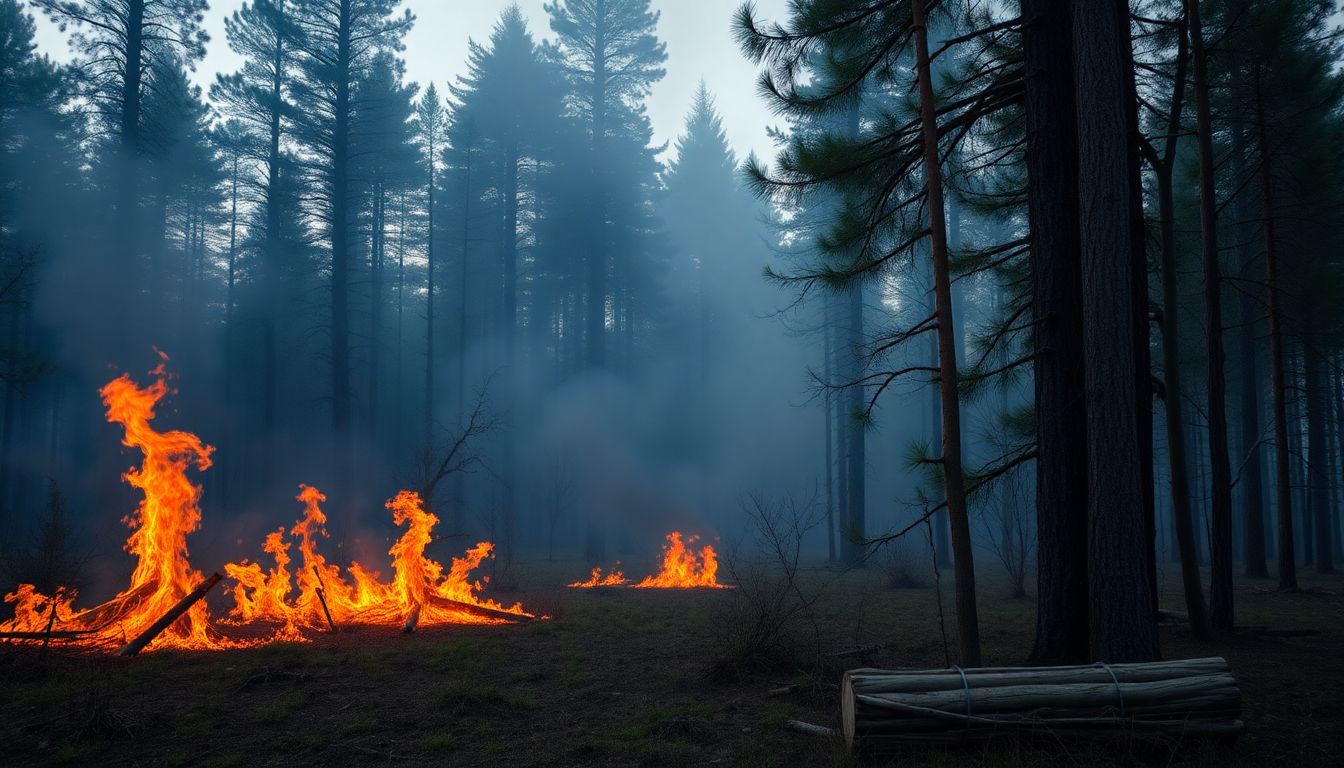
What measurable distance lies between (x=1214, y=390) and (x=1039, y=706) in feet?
25.5

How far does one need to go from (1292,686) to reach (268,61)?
30.0m

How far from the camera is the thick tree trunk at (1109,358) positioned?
5.47 metres

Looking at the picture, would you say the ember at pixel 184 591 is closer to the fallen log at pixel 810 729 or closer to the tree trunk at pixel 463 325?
the fallen log at pixel 810 729

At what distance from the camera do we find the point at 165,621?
8.87 m

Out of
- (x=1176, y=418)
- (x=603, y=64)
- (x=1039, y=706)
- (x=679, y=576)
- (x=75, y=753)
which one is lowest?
(x=679, y=576)

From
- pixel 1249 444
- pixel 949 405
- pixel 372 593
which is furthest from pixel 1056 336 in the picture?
pixel 1249 444

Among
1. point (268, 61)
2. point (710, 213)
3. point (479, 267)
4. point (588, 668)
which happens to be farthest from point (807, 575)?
point (710, 213)

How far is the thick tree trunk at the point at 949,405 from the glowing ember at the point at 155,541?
912cm

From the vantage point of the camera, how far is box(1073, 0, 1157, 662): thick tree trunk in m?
5.47

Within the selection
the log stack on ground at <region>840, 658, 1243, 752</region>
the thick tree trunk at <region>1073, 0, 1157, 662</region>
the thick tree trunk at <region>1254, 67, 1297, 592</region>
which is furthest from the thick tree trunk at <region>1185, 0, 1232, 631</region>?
the log stack on ground at <region>840, 658, 1243, 752</region>

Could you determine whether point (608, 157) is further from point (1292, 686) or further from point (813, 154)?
point (1292, 686)

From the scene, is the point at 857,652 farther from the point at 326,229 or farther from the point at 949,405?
the point at 326,229

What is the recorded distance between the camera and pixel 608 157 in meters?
28.5

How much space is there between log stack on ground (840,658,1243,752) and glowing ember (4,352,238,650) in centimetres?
878
